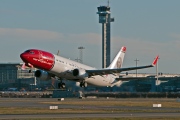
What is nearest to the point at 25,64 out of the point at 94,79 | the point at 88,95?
the point at 94,79

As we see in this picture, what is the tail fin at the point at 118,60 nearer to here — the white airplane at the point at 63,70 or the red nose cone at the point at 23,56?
the white airplane at the point at 63,70

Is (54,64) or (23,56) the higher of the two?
(23,56)

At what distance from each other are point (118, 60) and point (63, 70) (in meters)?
28.6

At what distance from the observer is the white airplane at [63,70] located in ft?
301

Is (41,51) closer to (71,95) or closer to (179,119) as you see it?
(179,119)

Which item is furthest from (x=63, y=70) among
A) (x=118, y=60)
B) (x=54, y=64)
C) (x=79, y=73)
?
(x=118, y=60)

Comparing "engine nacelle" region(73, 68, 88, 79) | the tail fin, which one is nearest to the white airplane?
"engine nacelle" region(73, 68, 88, 79)

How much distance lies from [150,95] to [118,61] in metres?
39.8

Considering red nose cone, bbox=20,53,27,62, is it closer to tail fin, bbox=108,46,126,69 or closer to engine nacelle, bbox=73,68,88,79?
engine nacelle, bbox=73,68,88,79

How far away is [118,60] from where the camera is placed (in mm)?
123562

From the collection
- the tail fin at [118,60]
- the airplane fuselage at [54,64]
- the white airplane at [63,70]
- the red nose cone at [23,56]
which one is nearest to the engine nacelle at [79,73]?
the white airplane at [63,70]

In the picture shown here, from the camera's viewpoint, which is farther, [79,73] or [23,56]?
[79,73]

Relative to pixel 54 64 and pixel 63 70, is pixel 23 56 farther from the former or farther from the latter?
pixel 63 70

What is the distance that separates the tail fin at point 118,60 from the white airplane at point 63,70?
5482 millimetres
